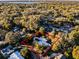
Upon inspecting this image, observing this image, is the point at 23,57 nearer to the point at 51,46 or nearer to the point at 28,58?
the point at 28,58

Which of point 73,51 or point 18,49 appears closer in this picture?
point 73,51

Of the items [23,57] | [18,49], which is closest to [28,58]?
[23,57]

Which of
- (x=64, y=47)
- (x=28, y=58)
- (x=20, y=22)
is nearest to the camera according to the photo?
(x=28, y=58)

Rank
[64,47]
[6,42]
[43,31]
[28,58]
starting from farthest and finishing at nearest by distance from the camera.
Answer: [43,31] → [6,42] → [64,47] → [28,58]

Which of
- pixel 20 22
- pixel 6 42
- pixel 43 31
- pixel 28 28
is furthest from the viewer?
pixel 20 22

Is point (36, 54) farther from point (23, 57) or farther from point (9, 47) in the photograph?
point (9, 47)

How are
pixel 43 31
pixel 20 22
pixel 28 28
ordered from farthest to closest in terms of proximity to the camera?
pixel 20 22, pixel 28 28, pixel 43 31

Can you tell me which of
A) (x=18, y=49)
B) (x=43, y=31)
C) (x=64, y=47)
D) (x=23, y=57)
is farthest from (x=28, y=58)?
(x=43, y=31)

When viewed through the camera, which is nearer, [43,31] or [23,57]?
[23,57]

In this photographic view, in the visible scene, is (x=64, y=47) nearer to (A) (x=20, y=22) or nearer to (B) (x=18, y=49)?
(B) (x=18, y=49)
